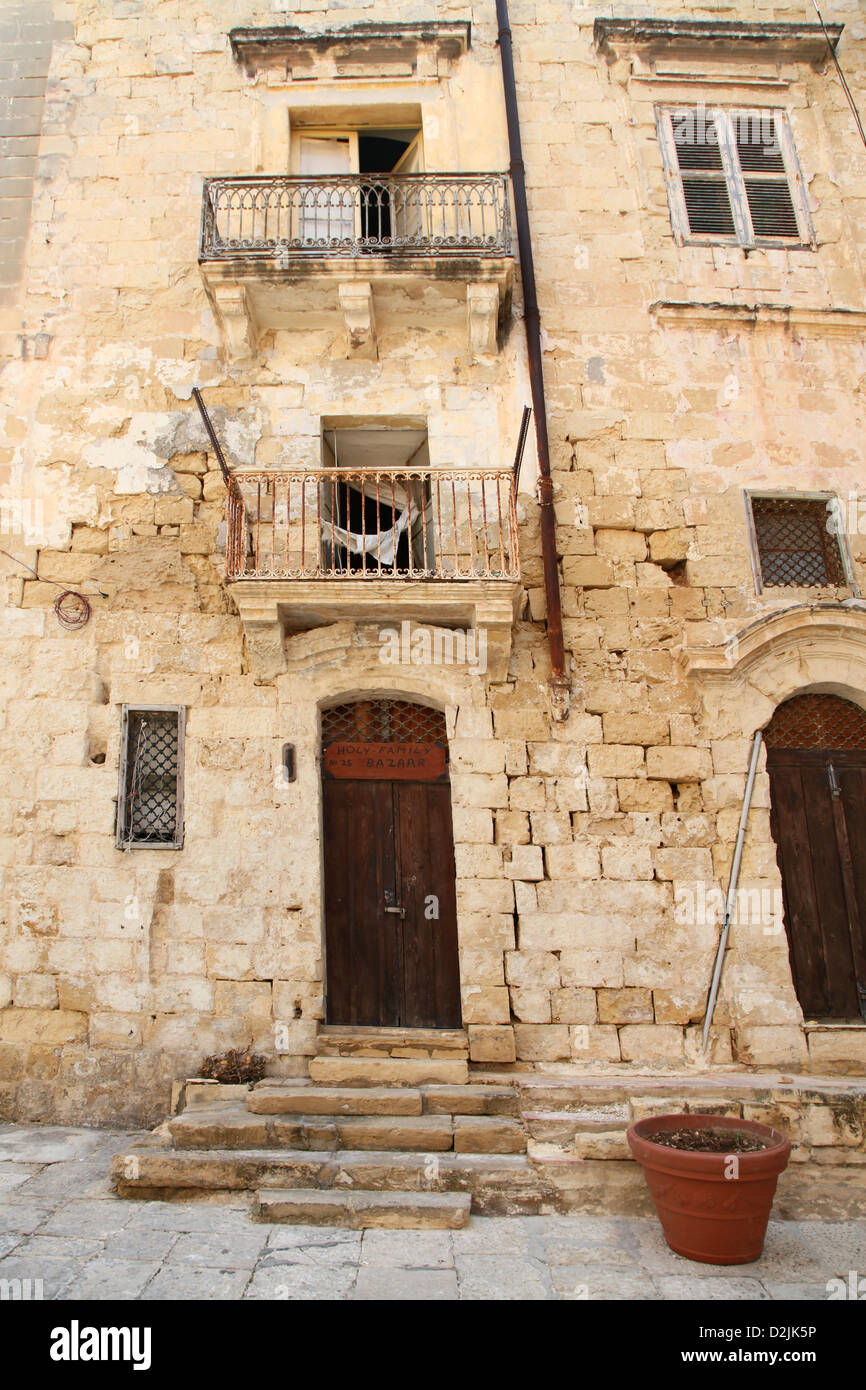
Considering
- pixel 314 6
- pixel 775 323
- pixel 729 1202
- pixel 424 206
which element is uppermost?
pixel 314 6

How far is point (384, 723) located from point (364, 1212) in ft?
13.1

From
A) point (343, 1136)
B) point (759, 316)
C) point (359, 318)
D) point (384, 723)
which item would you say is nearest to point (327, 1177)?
point (343, 1136)

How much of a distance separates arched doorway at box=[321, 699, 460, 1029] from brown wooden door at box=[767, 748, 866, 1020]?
2.91 m

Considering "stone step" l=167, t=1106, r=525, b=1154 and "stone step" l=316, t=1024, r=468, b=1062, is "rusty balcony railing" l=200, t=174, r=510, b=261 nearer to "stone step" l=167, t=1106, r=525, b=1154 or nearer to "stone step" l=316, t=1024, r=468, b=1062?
"stone step" l=316, t=1024, r=468, b=1062

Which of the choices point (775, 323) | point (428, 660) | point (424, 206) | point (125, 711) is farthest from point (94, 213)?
point (775, 323)

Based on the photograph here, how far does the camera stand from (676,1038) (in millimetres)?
6863

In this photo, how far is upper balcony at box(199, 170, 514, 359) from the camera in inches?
318

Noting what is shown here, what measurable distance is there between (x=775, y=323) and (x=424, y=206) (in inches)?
149

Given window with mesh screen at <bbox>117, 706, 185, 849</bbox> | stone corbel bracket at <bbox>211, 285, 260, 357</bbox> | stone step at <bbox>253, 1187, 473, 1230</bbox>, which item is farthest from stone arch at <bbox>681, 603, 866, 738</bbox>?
stone corbel bracket at <bbox>211, 285, 260, 357</bbox>

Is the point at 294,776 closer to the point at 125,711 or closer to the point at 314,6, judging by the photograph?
the point at 125,711

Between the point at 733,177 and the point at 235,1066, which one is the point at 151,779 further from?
the point at 733,177

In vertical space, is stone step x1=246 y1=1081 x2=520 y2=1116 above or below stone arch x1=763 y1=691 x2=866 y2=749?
below

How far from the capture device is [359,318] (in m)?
8.32

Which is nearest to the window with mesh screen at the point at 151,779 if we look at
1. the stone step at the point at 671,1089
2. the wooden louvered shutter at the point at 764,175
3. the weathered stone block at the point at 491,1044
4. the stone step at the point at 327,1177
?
the stone step at the point at 327,1177
